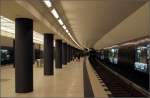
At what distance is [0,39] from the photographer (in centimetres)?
3234

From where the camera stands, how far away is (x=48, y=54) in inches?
874

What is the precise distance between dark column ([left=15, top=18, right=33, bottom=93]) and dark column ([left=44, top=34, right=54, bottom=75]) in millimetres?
8448

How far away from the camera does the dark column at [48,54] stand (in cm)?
2195

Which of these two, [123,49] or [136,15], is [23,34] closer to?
[136,15]

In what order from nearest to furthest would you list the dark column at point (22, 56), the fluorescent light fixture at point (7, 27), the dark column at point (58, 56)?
the dark column at point (22, 56) < the fluorescent light fixture at point (7, 27) < the dark column at point (58, 56)

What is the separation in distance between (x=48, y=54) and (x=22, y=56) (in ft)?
29.4

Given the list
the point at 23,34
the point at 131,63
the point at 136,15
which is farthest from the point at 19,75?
the point at 131,63

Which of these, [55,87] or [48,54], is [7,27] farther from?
[55,87]

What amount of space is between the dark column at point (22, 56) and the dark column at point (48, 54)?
8448 millimetres

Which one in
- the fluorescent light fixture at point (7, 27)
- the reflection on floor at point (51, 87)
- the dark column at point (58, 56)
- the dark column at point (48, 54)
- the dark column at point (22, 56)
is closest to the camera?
the reflection on floor at point (51, 87)

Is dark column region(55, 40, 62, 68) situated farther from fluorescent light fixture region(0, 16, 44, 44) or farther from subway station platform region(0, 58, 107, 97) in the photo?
subway station platform region(0, 58, 107, 97)

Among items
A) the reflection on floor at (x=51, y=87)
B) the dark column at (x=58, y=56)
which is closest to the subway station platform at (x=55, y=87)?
the reflection on floor at (x=51, y=87)

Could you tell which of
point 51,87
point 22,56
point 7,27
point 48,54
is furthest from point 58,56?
point 22,56

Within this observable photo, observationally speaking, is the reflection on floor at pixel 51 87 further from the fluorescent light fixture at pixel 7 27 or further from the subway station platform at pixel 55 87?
the fluorescent light fixture at pixel 7 27
